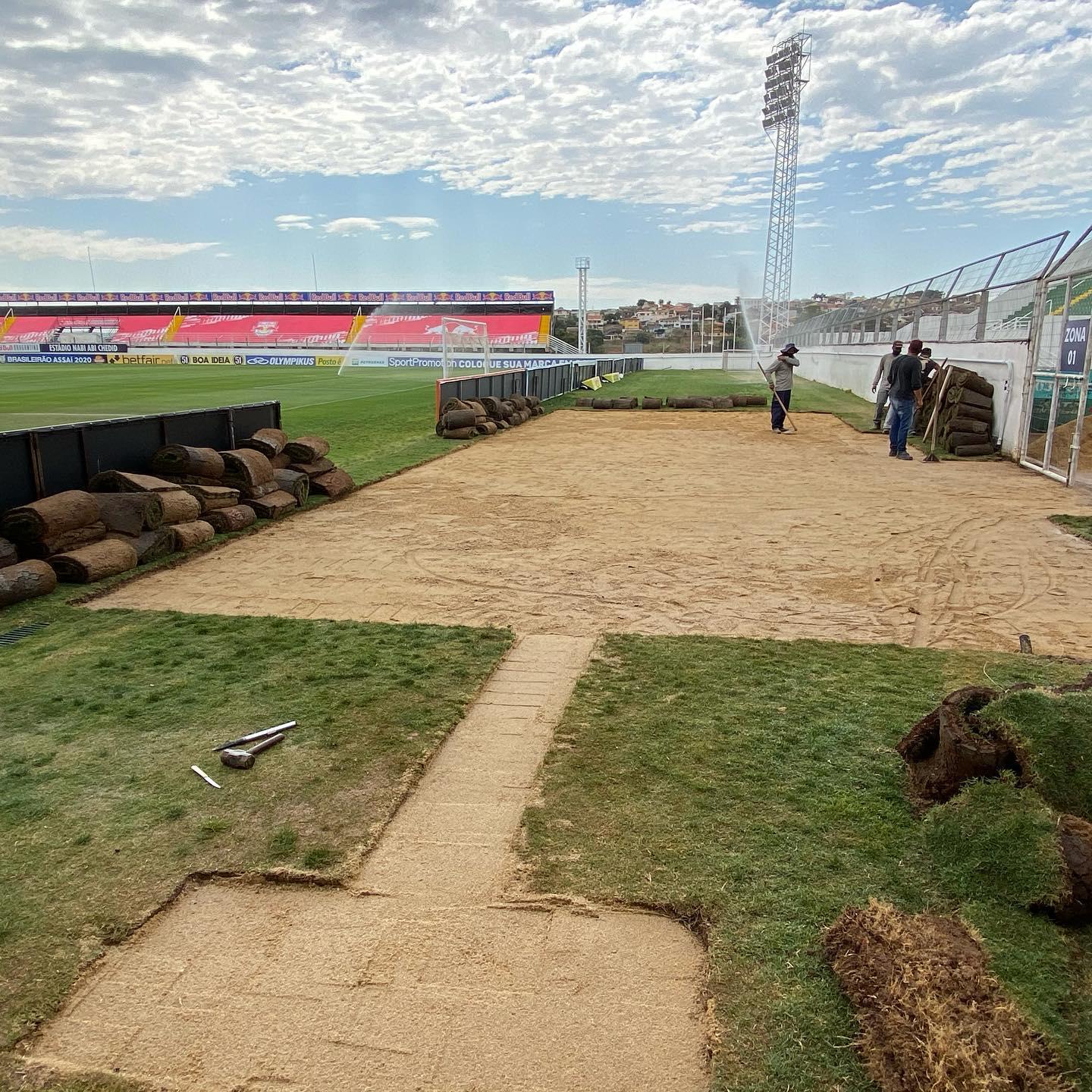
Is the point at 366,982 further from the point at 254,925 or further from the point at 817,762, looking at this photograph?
the point at 817,762

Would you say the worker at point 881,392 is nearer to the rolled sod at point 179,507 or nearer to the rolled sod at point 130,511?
the rolled sod at point 179,507

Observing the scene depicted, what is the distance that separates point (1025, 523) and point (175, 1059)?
33.4 ft

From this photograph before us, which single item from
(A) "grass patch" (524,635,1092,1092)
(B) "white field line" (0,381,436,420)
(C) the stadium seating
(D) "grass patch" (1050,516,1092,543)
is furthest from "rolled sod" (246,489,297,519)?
(C) the stadium seating

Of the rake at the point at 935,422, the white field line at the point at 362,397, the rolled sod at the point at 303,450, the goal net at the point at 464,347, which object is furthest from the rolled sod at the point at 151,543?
the goal net at the point at 464,347

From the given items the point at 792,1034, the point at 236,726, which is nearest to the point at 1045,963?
the point at 792,1034

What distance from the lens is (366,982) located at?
2.89m

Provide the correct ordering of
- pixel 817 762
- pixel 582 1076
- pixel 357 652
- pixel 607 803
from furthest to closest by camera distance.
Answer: pixel 357 652
pixel 817 762
pixel 607 803
pixel 582 1076

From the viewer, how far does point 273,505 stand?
10430 millimetres

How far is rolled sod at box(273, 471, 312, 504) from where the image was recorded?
11016 mm

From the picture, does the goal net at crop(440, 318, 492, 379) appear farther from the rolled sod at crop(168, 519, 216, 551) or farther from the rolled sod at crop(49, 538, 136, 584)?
the rolled sod at crop(49, 538, 136, 584)

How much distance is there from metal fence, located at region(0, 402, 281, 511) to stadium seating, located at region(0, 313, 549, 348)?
57501 millimetres

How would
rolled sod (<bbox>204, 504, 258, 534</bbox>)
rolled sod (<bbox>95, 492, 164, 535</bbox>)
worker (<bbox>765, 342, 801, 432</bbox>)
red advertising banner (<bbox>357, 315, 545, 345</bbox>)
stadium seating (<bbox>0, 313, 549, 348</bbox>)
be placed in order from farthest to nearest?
stadium seating (<bbox>0, 313, 549, 348</bbox>) < red advertising banner (<bbox>357, 315, 545, 345</bbox>) < worker (<bbox>765, 342, 801, 432</bbox>) < rolled sod (<bbox>204, 504, 258, 534</bbox>) < rolled sod (<bbox>95, 492, 164, 535</bbox>)

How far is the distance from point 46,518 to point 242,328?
7419 centimetres

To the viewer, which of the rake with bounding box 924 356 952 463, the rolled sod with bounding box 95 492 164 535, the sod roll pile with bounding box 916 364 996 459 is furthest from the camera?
the sod roll pile with bounding box 916 364 996 459
